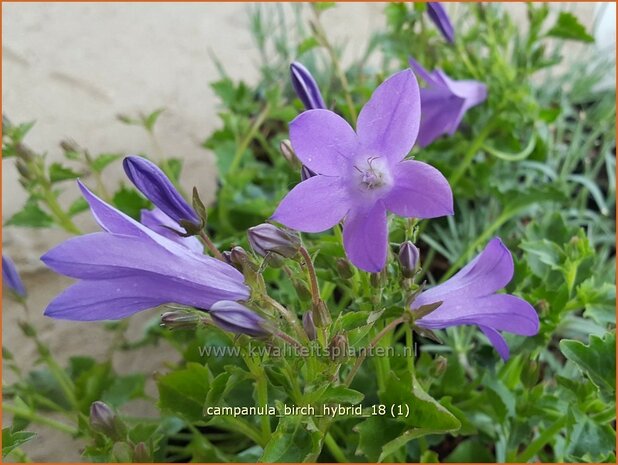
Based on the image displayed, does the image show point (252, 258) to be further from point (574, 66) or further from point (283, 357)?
point (574, 66)

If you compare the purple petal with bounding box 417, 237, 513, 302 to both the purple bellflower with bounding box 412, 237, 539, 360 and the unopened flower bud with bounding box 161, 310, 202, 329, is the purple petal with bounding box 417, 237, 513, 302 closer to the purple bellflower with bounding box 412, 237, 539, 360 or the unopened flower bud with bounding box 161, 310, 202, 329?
the purple bellflower with bounding box 412, 237, 539, 360

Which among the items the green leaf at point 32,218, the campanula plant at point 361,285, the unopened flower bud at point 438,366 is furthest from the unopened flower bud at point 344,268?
the green leaf at point 32,218

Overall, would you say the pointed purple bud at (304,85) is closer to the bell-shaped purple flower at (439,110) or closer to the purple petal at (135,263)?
the purple petal at (135,263)

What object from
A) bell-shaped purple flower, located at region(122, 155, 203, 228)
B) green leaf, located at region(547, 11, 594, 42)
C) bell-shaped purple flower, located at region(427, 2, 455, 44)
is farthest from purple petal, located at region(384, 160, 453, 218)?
green leaf, located at region(547, 11, 594, 42)

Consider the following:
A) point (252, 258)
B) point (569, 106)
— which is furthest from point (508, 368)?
point (569, 106)

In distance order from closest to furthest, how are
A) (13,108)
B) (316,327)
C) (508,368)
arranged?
(316,327), (508,368), (13,108)

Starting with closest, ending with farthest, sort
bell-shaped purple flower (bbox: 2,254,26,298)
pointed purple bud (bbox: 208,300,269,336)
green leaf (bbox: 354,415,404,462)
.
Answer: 1. pointed purple bud (bbox: 208,300,269,336)
2. green leaf (bbox: 354,415,404,462)
3. bell-shaped purple flower (bbox: 2,254,26,298)

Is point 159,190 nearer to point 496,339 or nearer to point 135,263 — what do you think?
point 135,263
